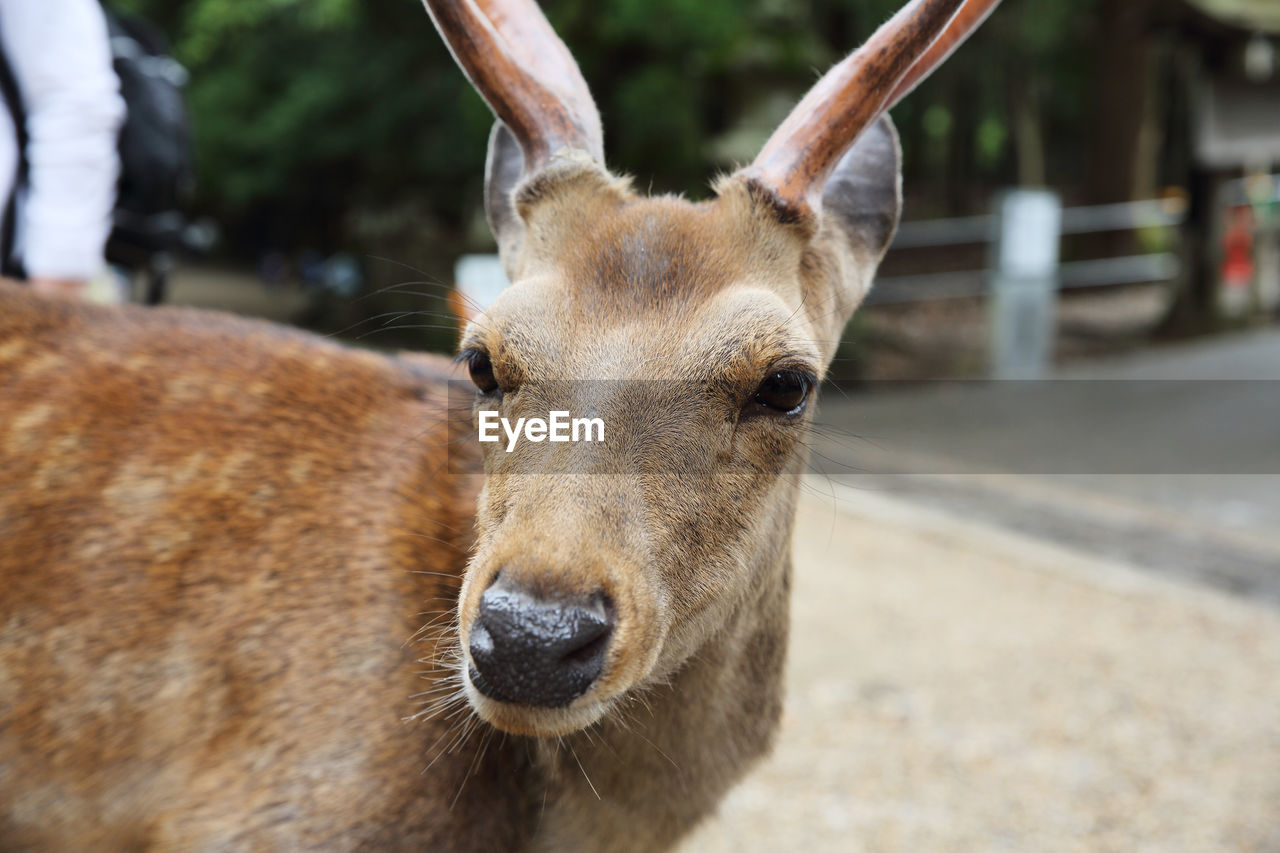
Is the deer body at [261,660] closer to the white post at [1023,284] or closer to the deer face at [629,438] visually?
the deer face at [629,438]

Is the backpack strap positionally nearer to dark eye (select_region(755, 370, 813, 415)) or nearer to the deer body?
the deer body

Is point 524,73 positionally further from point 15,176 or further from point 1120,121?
point 1120,121

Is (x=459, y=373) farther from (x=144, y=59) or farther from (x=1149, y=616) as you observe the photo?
(x=1149, y=616)

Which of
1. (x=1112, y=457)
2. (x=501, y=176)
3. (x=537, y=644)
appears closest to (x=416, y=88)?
(x=1112, y=457)

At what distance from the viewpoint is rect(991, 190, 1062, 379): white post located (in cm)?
1212

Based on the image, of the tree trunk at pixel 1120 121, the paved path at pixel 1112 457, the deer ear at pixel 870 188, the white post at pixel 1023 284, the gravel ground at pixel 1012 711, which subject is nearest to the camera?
the deer ear at pixel 870 188

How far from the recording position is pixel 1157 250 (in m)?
18.9

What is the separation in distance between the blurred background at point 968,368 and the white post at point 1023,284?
0.04 m

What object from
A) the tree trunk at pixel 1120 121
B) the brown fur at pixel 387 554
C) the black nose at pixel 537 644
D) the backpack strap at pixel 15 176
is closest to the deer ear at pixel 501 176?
the brown fur at pixel 387 554

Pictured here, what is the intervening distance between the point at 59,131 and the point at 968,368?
11006 millimetres

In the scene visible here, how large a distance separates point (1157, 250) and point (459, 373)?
60.5 ft

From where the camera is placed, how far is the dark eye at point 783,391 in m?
2.36

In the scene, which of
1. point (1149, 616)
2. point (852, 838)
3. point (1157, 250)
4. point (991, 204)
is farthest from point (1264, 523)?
point (991, 204)

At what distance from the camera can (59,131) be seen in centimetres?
345
